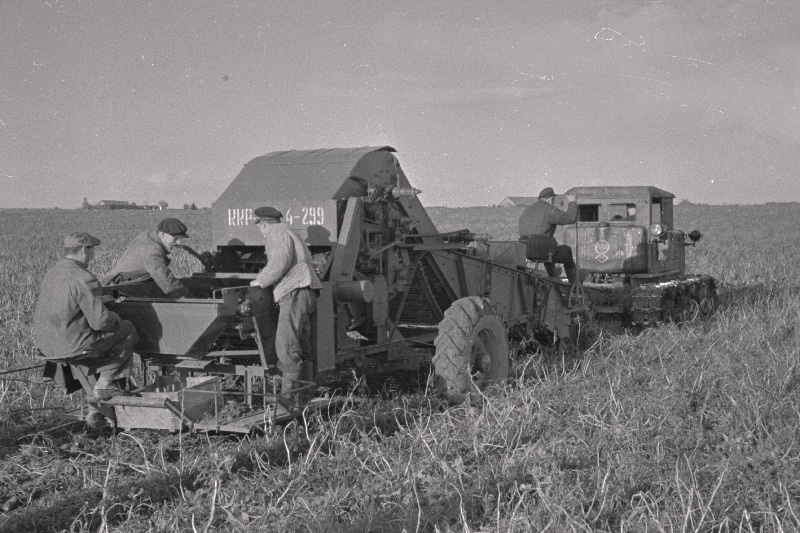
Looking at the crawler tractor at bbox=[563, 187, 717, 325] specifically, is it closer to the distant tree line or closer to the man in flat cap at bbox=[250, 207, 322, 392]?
the man in flat cap at bbox=[250, 207, 322, 392]

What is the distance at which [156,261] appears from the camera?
734cm

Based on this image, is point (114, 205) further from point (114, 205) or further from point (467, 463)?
point (467, 463)

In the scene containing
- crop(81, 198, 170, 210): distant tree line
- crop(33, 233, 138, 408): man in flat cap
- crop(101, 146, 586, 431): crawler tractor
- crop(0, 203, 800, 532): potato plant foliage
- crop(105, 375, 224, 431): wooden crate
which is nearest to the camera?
crop(0, 203, 800, 532): potato plant foliage

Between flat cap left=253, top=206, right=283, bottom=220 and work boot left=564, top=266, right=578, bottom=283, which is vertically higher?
flat cap left=253, top=206, right=283, bottom=220

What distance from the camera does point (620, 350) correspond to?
10.4 meters

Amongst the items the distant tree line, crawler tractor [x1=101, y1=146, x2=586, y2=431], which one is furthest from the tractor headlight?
the distant tree line

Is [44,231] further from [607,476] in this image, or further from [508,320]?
[607,476]

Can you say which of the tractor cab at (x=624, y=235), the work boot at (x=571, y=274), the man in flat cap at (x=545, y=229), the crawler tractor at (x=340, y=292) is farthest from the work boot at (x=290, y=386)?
the tractor cab at (x=624, y=235)

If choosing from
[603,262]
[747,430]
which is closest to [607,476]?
[747,430]

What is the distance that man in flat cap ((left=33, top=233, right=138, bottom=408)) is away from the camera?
669cm

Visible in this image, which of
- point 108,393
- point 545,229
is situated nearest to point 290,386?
point 108,393

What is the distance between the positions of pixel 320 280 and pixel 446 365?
1.49 m

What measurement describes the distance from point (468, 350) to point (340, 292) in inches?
56.5

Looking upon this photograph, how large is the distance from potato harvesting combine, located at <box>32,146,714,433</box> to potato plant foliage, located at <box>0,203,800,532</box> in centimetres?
36
